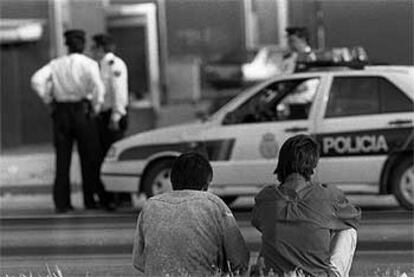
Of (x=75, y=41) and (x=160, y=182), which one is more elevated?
(x=75, y=41)

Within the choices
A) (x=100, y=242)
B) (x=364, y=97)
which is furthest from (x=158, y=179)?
(x=364, y=97)

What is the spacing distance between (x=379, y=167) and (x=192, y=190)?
5.85m

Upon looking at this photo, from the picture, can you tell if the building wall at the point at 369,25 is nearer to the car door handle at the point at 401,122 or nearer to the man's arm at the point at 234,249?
the car door handle at the point at 401,122

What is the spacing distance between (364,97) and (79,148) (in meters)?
3.29

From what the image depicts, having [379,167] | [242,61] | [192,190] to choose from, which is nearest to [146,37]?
[242,61]

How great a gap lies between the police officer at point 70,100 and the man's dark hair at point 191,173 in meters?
6.38

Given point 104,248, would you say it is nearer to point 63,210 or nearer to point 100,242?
point 100,242

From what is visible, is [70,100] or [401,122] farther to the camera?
[70,100]

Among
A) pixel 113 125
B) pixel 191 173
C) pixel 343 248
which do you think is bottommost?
pixel 113 125

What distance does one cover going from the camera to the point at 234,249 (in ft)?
18.5

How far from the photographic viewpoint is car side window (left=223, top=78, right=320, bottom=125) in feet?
39.0

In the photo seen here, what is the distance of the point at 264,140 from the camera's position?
460 inches

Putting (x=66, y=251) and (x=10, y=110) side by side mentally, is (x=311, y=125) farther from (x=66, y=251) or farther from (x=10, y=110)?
(x=10, y=110)

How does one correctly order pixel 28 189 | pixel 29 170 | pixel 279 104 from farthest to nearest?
pixel 29 170 → pixel 28 189 → pixel 279 104
